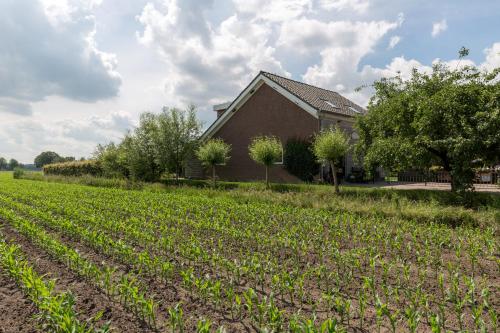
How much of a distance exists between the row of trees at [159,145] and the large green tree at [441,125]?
45.9 feet

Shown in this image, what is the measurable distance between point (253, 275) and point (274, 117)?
18207mm

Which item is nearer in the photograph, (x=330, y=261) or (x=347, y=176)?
(x=330, y=261)

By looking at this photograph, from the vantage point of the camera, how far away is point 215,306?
4574 millimetres

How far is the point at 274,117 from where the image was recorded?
23000 mm

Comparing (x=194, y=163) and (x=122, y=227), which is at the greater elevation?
(x=194, y=163)

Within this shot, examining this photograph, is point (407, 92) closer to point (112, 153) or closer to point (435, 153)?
point (435, 153)

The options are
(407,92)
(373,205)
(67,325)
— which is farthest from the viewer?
(407,92)

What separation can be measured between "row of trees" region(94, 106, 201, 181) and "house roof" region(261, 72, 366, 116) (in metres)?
7.00

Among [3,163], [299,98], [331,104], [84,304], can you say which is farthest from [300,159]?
[3,163]

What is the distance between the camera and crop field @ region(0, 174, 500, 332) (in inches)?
162

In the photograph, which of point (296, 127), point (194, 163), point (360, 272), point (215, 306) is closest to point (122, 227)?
point (215, 306)

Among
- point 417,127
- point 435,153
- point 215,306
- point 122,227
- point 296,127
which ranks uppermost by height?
point 296,127

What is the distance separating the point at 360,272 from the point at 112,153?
25680mm

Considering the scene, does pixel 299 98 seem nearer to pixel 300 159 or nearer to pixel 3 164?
pixel 300 159
